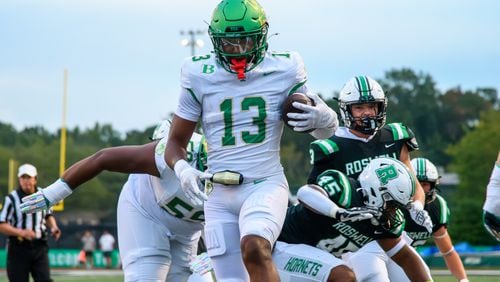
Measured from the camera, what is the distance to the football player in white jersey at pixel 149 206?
7.30 meters

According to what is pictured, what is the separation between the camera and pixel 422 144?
278 ft

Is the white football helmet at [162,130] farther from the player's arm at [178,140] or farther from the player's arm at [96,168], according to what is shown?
the player's arm at [178,140]

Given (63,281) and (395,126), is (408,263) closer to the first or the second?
(395,126)

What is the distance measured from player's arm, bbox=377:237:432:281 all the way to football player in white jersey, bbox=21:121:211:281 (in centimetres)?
125

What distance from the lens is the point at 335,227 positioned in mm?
6695

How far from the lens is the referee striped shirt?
1174 cm

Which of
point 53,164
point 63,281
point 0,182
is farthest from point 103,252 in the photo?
point 0,182

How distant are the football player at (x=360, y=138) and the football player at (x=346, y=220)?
0.78m

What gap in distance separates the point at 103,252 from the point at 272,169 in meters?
25.4

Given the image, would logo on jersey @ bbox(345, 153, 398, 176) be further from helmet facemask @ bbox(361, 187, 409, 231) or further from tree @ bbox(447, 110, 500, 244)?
tree @ bbox(447, 110, 500, 244)

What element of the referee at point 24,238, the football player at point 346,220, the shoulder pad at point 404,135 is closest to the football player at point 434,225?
the shoulder pad at point 404,135

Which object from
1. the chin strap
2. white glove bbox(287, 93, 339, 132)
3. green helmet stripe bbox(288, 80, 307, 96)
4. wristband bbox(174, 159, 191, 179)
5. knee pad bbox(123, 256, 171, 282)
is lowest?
knee pad bbox(123, 256, 171, 282)

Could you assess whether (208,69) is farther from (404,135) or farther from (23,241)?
(23,241)

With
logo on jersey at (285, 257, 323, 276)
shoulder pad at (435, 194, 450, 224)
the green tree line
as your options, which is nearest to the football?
logo on jersey at (285, 257, 323, 276)
